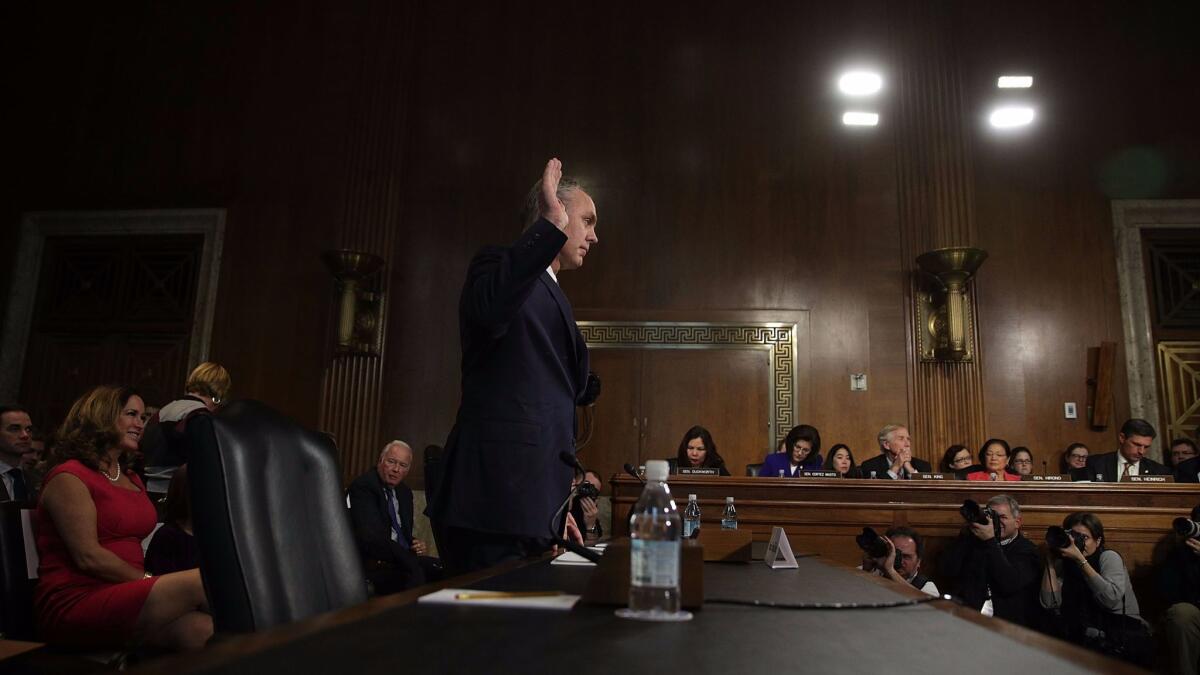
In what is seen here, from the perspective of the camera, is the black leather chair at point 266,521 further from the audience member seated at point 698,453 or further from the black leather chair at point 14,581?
the audience member seated at point 698,453

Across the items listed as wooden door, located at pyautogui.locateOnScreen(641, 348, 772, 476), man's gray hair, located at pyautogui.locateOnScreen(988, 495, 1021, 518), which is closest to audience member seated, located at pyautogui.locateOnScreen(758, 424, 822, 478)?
wooden door, located at pyautogui.locateOnScreen(641, 348, 772, 476)

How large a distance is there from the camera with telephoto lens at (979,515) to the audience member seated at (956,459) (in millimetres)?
1990

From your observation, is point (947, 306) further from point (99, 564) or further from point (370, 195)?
point (99, 564)

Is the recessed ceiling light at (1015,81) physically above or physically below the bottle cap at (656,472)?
above

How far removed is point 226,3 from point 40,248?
245 centimetres

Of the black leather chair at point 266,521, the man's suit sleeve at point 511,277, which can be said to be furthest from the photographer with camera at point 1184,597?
the black leather chair at point 266,521

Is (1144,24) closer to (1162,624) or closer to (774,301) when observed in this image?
(774,301)

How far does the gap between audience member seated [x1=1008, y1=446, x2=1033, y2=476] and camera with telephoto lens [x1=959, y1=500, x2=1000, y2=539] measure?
2.15 m

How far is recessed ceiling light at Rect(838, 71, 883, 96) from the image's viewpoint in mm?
6238

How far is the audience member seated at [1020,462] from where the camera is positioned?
5.08m

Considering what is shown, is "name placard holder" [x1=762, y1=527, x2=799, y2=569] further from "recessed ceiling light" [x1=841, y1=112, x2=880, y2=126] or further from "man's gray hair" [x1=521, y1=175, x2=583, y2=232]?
"recessed ceiling light" [x1=841, y1=112, x2=880, y2=126]

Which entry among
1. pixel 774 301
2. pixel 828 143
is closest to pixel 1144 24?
pixel 828 143

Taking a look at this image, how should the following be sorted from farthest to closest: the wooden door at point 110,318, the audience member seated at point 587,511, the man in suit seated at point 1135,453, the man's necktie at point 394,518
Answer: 1. the wooden door at point 110,318
2. the man in suit seated at point 1135,453
3. the man's necktie at point 394,518
4. the audience member seated at point 587,511

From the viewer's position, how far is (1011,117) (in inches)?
241
